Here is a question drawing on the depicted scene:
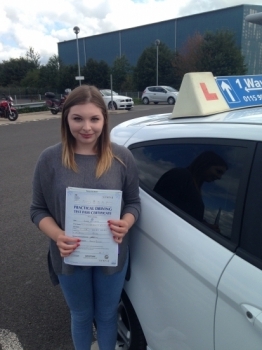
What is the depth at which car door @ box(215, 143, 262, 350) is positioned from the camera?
1251 mm

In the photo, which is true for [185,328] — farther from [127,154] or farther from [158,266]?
[127,154]

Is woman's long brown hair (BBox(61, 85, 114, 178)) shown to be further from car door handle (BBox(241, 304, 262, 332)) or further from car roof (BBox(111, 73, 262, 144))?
car door handle (BBox(241, 304, 262, 332))

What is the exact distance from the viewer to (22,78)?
2496 inches

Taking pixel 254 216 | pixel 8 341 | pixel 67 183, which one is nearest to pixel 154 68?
pixel 8 341

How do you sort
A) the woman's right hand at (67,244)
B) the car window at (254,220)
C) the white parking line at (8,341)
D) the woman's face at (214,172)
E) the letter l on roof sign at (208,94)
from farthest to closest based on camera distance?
1. the white parking line at (8,341)
2. the letter l on roof sign at (208,94)
3. the woman's right hand at (67,244)
4. the woman's face at (214,172)
5. the car window at (254,220)

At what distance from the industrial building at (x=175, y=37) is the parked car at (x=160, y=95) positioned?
57.0ft

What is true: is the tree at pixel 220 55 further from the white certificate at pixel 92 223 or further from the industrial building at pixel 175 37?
the white certificate at pixel 92 223

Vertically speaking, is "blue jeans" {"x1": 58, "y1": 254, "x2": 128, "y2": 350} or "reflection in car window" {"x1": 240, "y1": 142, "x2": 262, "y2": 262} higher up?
"reflection in car window" {"x1": 240, "y1": 142, "x2": 262, "y2": 262}

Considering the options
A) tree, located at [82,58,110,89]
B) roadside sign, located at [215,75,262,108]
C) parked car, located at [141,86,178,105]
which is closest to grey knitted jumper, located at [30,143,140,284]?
roadside sign, located at [215,75,262,108]

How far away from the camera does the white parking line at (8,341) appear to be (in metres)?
2.49

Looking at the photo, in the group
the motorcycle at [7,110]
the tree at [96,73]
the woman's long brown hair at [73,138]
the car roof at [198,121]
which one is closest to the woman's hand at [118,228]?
the woman's long brown hair at [73,138]

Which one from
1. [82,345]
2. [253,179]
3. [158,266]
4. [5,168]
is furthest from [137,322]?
[5,168]

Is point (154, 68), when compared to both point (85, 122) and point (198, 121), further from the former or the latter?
point (85, 122)

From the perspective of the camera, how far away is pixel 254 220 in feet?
4.42
